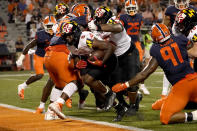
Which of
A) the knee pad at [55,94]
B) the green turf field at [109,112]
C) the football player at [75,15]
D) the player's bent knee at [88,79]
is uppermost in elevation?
the football player at [75,15]

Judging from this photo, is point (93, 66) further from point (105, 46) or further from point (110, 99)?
point (110, 99)

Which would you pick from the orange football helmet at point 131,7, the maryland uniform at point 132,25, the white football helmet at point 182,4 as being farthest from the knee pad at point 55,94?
the orange football helmet at point 131,7

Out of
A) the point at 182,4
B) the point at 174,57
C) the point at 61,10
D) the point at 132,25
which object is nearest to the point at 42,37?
the point at 61,10

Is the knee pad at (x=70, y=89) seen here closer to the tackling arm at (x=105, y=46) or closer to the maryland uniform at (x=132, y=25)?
the tackling arm at (x=105, y=46)

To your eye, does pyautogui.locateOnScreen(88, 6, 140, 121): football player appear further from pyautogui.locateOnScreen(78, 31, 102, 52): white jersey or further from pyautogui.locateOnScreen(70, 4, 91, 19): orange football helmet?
pyautogui.locateOnScreen(70, 4, 91, 19): orange football helmet

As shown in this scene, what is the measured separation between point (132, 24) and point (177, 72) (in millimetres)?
3730

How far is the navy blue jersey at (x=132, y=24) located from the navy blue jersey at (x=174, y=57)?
3571 millimetres

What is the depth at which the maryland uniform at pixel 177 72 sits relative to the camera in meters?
5.20

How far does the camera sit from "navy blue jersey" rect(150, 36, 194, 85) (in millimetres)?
5211

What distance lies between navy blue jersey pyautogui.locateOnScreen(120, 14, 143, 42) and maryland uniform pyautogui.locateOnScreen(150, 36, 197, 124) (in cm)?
357

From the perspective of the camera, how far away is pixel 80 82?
20.4ft

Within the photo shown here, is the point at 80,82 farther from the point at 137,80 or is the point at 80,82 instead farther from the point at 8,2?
the point at 8,2

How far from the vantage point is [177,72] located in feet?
17.1

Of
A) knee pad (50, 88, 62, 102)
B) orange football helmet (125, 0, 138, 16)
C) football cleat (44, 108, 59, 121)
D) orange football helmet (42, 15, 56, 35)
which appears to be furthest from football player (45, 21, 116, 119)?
orange football helmet (125, 0, 138, 16)
